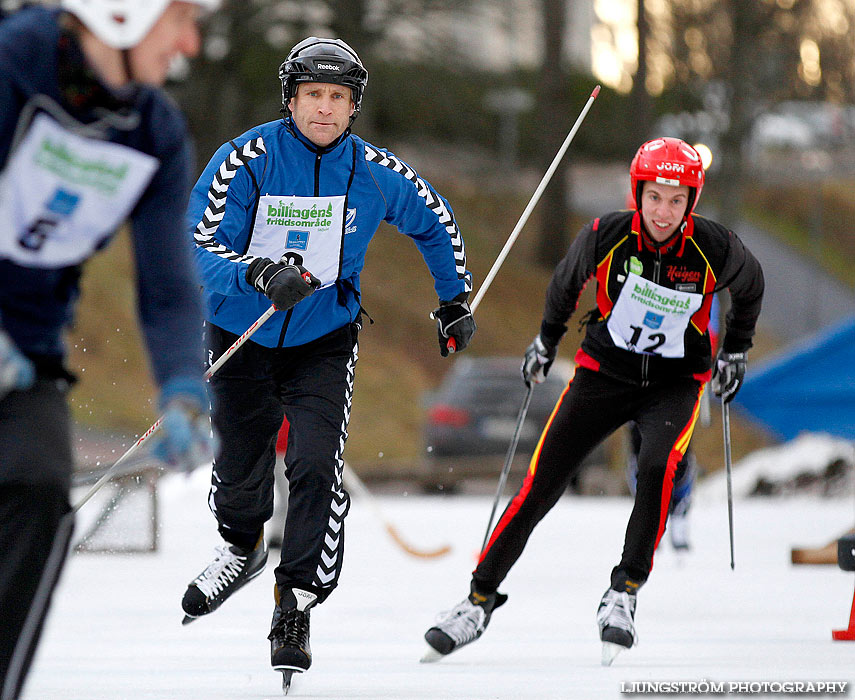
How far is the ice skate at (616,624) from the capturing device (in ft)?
15.6

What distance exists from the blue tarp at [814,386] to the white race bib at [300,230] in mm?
9273

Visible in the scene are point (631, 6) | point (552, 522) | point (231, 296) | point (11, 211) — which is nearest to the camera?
point (11, 211)

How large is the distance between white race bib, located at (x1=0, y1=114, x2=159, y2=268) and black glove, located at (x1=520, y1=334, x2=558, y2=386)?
2.67 metres

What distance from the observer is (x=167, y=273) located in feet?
9.67

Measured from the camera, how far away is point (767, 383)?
537 inches

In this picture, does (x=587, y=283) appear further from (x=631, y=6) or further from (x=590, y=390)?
(x=631, y=6)

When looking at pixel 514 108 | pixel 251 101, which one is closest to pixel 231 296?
pixel 251 101

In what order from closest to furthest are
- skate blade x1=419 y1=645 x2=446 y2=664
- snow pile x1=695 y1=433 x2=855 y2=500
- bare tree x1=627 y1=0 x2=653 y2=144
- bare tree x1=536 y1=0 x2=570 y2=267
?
skate blade x1=419 y1=645 x2=446 y2=664 < snow pile x1=695 y1=433 x2=855 y2=500 < bare tree x1=627 y1=0 x2=653 y2=144 < bare tree x1=536 y1=0 x2=570 y2=267

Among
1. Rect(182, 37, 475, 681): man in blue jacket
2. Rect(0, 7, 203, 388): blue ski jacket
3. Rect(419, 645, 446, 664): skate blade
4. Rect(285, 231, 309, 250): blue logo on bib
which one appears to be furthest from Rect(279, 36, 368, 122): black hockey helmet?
Rect(419, 645, 446, 664): skate blade

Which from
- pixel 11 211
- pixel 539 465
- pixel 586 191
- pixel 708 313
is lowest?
pixel 586 191

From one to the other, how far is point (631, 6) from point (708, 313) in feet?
61.2

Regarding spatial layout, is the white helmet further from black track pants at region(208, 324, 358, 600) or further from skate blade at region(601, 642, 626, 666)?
skate blade at region(601, 642, 626, 666)

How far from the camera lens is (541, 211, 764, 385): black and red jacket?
16.7ft

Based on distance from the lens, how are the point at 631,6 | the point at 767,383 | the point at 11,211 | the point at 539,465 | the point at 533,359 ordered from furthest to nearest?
the point at 631,6 → the point at 767,383 → the point at 533,359 → the point at 539,465 → the point at 11,211
